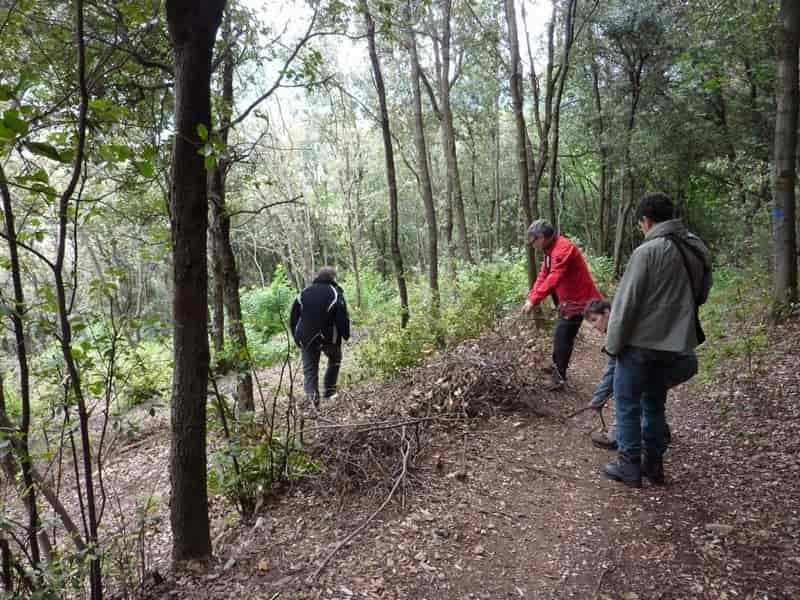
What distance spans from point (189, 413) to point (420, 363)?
12.0ft

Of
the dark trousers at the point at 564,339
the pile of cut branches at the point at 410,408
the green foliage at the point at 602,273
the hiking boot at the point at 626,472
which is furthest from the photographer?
the green foliage at the point at 602,273

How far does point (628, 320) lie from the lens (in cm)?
327

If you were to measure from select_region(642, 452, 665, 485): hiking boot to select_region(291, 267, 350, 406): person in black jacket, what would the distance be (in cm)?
409

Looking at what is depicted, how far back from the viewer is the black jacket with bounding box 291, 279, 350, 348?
648 centimetres

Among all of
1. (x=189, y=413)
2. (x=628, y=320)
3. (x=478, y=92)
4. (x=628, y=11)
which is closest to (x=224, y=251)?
(x=189, y=413)

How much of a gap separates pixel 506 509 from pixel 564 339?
7.97ft

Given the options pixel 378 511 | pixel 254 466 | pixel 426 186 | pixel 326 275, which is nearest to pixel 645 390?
pixel 378 511

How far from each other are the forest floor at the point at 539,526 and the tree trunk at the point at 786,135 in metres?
2.80

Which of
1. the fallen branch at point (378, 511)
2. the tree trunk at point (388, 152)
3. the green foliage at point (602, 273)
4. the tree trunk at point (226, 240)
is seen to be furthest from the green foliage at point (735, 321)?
the tree trunk at point (226, 240)

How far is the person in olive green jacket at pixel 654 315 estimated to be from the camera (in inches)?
126

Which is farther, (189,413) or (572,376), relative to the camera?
(572,376)

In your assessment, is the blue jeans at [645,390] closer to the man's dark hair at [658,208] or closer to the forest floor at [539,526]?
the forest floor at [539,526]

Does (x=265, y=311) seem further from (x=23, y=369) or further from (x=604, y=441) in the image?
(x=604, y=441)

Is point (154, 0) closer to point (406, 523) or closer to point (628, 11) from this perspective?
point (406, 523)
